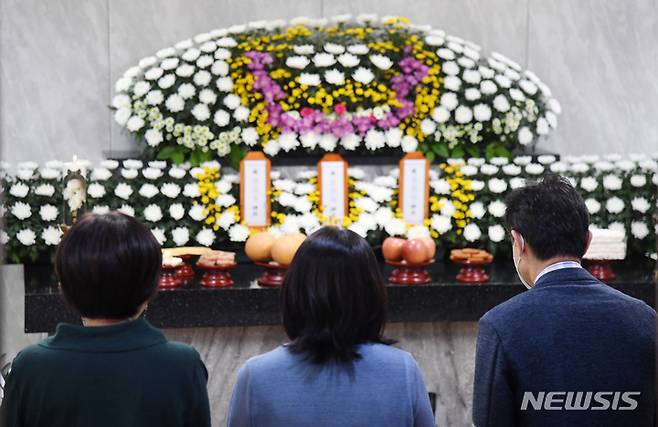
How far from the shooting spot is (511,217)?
2.28 m

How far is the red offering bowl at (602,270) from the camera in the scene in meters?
4.57

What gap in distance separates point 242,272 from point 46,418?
9.85 feet

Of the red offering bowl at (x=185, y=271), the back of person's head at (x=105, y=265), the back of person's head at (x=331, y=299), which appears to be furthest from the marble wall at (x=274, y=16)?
the back of person's head at (x=331, y=299)

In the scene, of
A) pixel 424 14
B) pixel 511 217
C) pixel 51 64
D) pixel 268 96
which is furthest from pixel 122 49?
pixel 511 217

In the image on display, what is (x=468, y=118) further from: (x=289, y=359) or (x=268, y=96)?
(x=289, y=359)

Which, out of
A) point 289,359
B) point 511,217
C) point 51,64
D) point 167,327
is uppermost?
point 51,64

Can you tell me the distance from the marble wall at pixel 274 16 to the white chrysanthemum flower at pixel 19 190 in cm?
111

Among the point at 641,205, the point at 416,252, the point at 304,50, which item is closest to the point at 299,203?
the point at 416,252

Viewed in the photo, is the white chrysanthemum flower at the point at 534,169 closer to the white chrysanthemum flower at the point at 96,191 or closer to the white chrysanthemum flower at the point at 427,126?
the white chrysanthemum flower at the point at 427,126

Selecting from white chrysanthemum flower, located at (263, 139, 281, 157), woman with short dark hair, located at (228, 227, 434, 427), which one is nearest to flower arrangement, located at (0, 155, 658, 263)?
white chrysanthemum flower, located at (263, 139, 281, 157)

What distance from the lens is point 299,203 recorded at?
5.02 m

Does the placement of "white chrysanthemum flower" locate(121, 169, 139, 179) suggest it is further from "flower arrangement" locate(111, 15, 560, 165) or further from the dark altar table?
the dark altar table

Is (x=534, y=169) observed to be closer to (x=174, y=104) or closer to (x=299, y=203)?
(x=299, y=203)

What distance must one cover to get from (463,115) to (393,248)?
1141 millimetres
